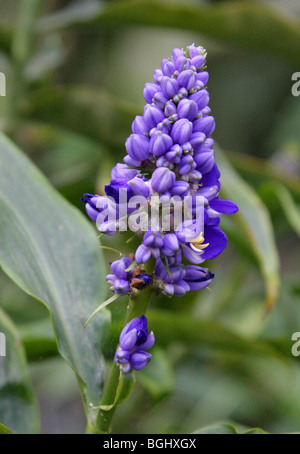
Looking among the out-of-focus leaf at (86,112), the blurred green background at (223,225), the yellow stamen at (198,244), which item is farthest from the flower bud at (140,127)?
the out-of-focus leaf at (86,112)

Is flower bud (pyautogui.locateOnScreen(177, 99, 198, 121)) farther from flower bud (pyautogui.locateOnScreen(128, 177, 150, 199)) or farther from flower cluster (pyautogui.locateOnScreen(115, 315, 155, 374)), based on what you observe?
flower cluster (pyautogui.locateOnScreen(115, 315, 155, 374))

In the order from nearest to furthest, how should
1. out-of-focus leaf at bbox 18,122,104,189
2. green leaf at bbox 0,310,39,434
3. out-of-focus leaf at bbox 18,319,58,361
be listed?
1. green leaf at bbox 0,310,39,434
2. out-of-focus leaf at bbox 18,319,58,361
3. out-of-focus leaf at bbox 18,122,104,189

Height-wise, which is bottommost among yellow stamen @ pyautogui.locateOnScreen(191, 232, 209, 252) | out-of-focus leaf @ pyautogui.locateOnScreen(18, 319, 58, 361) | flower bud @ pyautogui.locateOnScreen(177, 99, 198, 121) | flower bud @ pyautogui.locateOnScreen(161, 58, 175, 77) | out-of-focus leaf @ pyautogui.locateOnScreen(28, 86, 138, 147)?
out-of-focus leaf @ pyautogui.locateOnScreen(18, 319, 58, 361)

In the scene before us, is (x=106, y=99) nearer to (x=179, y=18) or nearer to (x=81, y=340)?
(x=179, y=18)

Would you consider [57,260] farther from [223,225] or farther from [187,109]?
[223,225]

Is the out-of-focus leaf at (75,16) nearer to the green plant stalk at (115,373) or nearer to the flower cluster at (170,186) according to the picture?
the flower cluster at (170,186)

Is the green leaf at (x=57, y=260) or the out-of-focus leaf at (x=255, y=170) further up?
the out-of-focus leaf at (x=255, y=170)

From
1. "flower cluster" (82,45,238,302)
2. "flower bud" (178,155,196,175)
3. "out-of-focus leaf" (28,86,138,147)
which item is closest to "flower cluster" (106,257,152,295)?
"flower cluster" (82,45,238,302)
